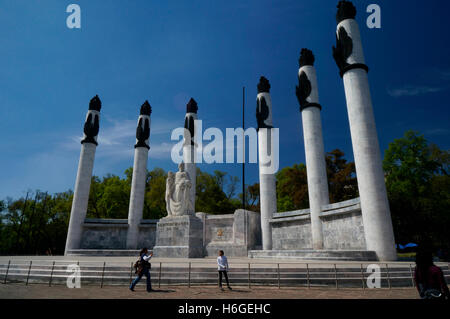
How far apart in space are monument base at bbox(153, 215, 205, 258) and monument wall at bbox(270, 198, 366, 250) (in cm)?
821

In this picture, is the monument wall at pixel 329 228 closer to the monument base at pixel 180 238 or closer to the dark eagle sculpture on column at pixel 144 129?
the monument base at pixel 180 238

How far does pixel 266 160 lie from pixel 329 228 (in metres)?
9.28

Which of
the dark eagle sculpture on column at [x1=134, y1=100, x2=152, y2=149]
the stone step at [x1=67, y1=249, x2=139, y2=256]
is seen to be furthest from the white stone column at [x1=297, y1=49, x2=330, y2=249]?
the dark eagle sculpture on column at [x1=134, y1=100, x2=152, y2=149]

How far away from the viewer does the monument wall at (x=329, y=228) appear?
643 inches

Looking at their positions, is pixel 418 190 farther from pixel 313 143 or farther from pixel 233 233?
pixel 233 233

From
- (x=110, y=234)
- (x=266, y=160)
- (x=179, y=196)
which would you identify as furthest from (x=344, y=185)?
(x=110, y=234)

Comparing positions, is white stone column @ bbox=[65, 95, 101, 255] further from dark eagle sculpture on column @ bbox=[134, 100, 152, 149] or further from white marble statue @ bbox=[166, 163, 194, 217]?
white marble statue @ bbox=[166, 163, 194, 217]

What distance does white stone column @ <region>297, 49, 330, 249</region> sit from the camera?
772 inches

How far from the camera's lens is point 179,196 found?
59.6 feet

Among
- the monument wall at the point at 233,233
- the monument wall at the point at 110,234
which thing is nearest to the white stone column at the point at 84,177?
the monument wall at the point at 110,234

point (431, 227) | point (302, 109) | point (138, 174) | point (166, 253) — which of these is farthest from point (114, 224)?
point (431, 227)

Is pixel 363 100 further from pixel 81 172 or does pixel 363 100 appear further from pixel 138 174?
pixel 81 172

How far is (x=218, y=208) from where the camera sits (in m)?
41.4

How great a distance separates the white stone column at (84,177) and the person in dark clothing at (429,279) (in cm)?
2895
